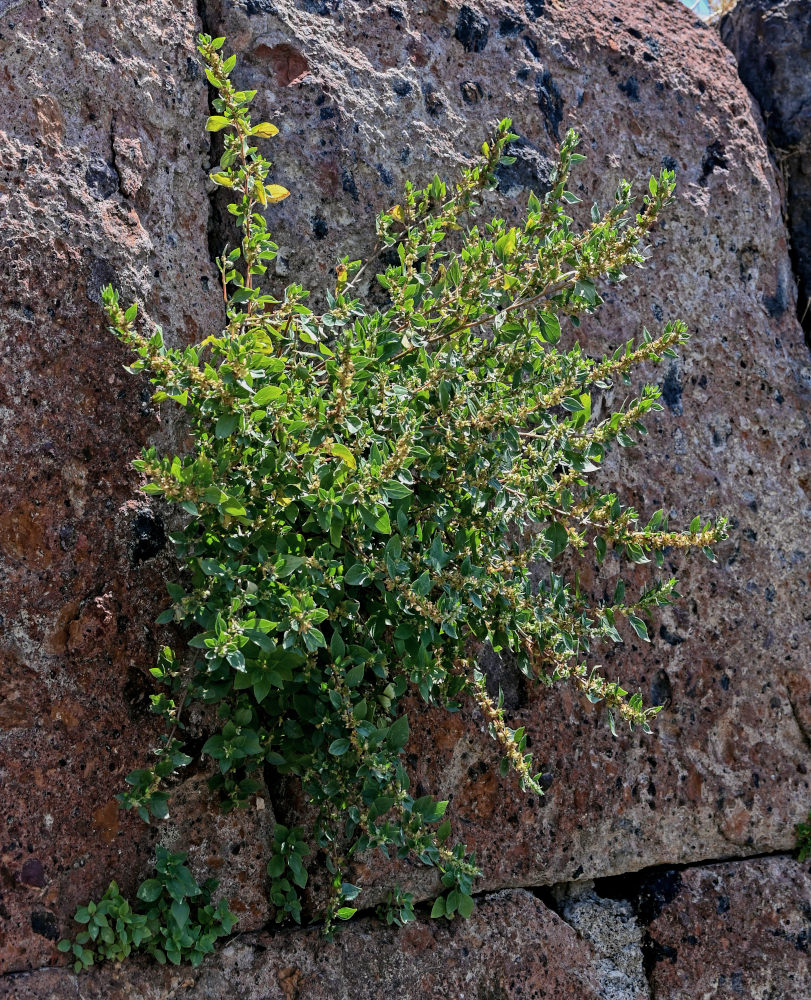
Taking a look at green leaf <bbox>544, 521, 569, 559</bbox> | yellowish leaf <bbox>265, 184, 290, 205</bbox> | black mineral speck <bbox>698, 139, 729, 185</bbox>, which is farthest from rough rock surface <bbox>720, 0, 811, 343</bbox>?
yellowish leaf <bbox>265, 184, 290, 205</bbox>

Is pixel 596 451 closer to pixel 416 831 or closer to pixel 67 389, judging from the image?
pixel 416 831

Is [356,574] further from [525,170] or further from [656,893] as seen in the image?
[525,170]

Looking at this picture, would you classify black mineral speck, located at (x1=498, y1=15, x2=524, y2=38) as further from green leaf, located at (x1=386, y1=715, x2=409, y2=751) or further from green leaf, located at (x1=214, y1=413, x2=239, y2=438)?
green leaf, located at (x1=386, y1=715, x2=409, y2=751)

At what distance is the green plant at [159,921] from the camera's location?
6.19ft

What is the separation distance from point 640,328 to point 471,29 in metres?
0.93

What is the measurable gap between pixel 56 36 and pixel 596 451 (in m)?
1.41

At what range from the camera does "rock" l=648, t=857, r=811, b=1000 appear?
2.55m

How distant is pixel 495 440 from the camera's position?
2.05 metres

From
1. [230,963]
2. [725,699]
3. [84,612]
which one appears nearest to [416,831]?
[230,963]

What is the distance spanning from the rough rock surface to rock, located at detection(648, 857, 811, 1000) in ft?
6.04

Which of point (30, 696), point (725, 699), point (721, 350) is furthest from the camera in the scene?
point (721, 350)

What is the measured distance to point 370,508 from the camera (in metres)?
1.76

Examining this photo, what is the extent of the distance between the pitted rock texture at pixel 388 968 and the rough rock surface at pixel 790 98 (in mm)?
2189

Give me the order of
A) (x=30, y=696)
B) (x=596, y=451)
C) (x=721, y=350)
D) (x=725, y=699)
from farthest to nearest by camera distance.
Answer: (x=721, y=350) < (x=725, y=699) < (x=596, y=451) < (x=30, y=696)
